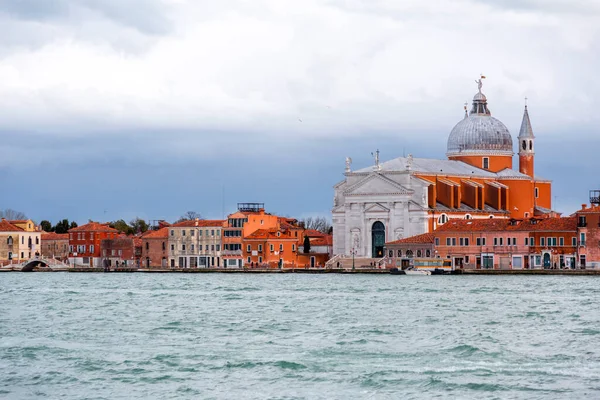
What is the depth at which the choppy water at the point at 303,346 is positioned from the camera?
2153 centimetres

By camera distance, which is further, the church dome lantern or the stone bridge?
the church dome lantern

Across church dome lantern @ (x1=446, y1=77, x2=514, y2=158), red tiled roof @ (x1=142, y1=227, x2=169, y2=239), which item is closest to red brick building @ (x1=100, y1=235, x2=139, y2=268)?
red tiled roof @ (x1=142, y1=227, x2=169, y2=239)

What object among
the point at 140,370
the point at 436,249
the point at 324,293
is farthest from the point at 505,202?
the point at 140,370

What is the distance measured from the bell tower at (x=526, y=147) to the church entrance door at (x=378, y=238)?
11.8m

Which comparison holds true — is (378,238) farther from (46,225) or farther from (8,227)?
(46,225)

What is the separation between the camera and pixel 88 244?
8288 centimetres

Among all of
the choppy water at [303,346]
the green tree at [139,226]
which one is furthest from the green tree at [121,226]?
the choppy water at [303,346]

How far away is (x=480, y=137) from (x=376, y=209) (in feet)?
33.1

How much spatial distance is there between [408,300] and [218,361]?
18.1 metres

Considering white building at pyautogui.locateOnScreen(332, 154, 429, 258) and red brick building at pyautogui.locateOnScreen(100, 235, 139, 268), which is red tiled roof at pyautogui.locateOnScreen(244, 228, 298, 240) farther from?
red brick building at pyautogui.locateOnScreen(100, 235, 139, 268)

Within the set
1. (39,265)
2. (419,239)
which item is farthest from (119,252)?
(419,239)

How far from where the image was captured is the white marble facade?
7338 cm

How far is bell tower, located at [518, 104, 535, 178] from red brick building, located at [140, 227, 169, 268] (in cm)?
2067

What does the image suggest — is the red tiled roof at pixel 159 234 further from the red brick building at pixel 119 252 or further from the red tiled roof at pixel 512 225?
the red tiled roof at pixel 512 225
